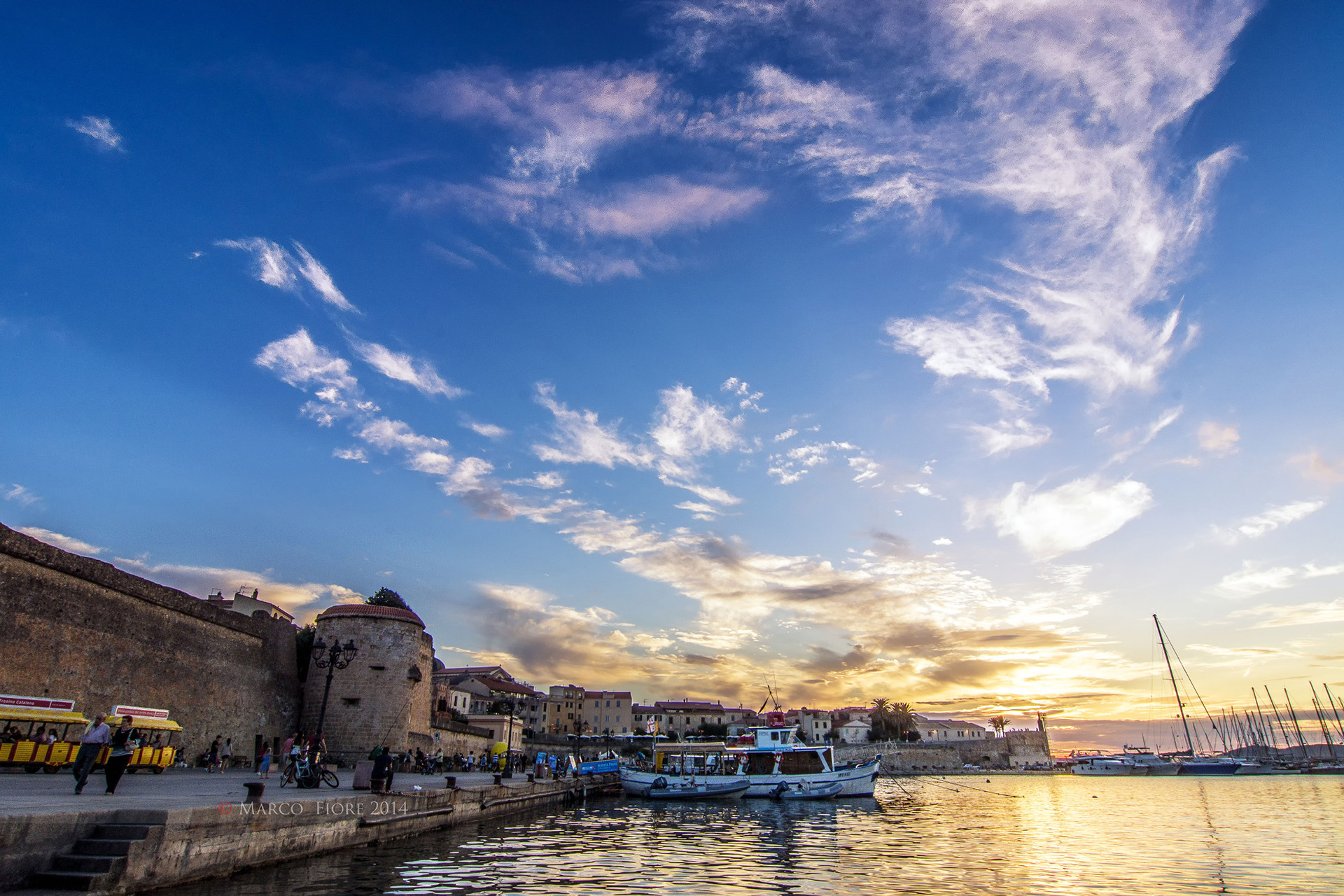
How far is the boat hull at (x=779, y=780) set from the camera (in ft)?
127

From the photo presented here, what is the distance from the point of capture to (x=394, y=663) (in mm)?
35000

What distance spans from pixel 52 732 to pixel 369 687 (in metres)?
15.6

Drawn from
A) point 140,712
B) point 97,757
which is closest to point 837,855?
point 97,757

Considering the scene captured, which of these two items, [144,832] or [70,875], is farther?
[144,832]

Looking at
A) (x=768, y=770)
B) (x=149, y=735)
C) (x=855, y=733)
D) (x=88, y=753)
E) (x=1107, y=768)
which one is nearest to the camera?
(x=88, y=753)

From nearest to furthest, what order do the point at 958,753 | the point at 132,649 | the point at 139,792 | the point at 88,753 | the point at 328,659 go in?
1. the point at 88,753
2. the point at 139,792
3. the point at 132,649
4. the point at 328,659
5. the point at 958,753

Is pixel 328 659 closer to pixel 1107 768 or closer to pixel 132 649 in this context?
pixel 132 649

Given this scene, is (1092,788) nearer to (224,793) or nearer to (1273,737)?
(224,793)

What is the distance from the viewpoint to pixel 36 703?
18.7 metres

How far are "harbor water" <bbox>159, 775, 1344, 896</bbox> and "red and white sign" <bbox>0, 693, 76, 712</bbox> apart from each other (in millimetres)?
11112

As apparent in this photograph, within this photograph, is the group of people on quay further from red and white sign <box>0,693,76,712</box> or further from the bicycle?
red and white sign <box>0,693,76,712</box>

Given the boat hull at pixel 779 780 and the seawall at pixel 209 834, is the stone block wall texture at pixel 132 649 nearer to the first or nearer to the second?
the seawall at pixel 209 834

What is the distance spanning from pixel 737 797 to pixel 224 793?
1240 inches

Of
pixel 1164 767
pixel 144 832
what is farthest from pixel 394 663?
A: pixel 1164 767
